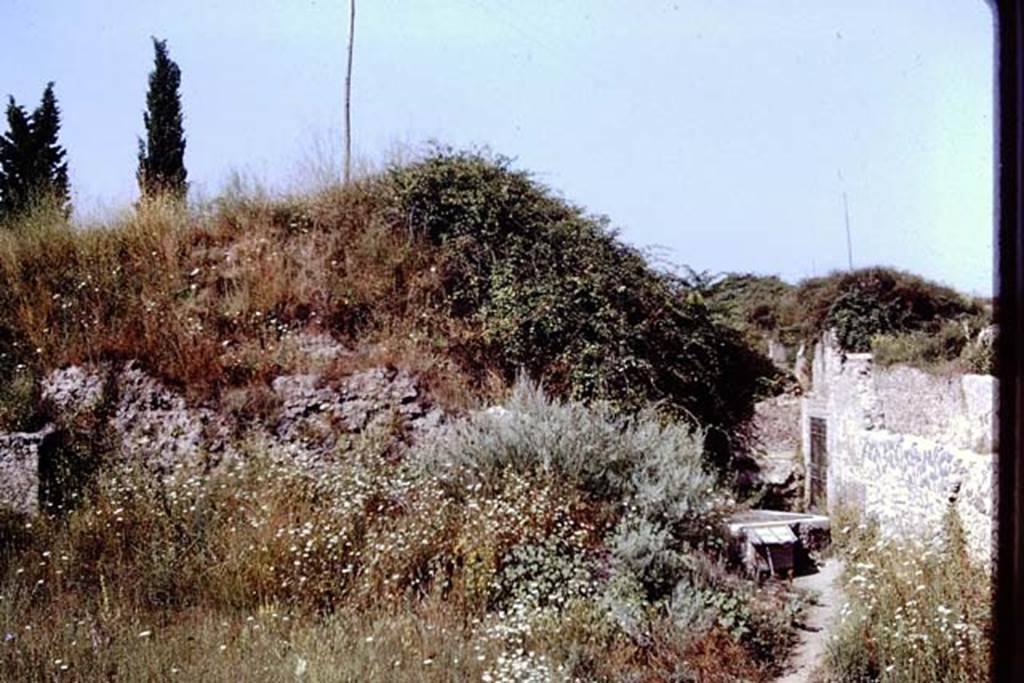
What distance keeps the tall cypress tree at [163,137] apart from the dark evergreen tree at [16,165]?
106 centimetres

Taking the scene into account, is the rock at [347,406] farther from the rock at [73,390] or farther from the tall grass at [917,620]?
the tall grass at [917,620]

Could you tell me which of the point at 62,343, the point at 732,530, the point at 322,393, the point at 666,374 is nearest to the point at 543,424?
the point at 732,530

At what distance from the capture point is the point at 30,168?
793 centimetres

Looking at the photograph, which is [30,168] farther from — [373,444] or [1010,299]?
[1010,299]

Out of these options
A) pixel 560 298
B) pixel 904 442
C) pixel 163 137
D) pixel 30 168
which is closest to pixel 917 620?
pixel 904 442

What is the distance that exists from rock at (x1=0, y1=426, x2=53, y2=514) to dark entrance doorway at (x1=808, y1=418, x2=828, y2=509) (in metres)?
6.90

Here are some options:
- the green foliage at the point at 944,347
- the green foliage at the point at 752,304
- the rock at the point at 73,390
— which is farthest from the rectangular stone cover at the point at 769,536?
the rock at the point at 73,390

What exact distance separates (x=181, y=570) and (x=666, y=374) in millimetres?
4809

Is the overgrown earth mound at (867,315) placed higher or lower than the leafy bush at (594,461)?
higher

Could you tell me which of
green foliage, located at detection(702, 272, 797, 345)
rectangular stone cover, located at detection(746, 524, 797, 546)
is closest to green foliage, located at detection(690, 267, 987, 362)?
green foliage, located at detection(702, 272, 797, 345)

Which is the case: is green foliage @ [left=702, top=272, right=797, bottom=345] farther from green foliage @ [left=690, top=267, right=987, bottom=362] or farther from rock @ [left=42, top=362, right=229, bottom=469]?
rock @ [left=42, top=362, right=229, bottom=469]

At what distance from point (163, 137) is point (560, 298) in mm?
5206

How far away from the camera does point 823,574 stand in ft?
20.0

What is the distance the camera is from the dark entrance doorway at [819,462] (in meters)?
8.66
